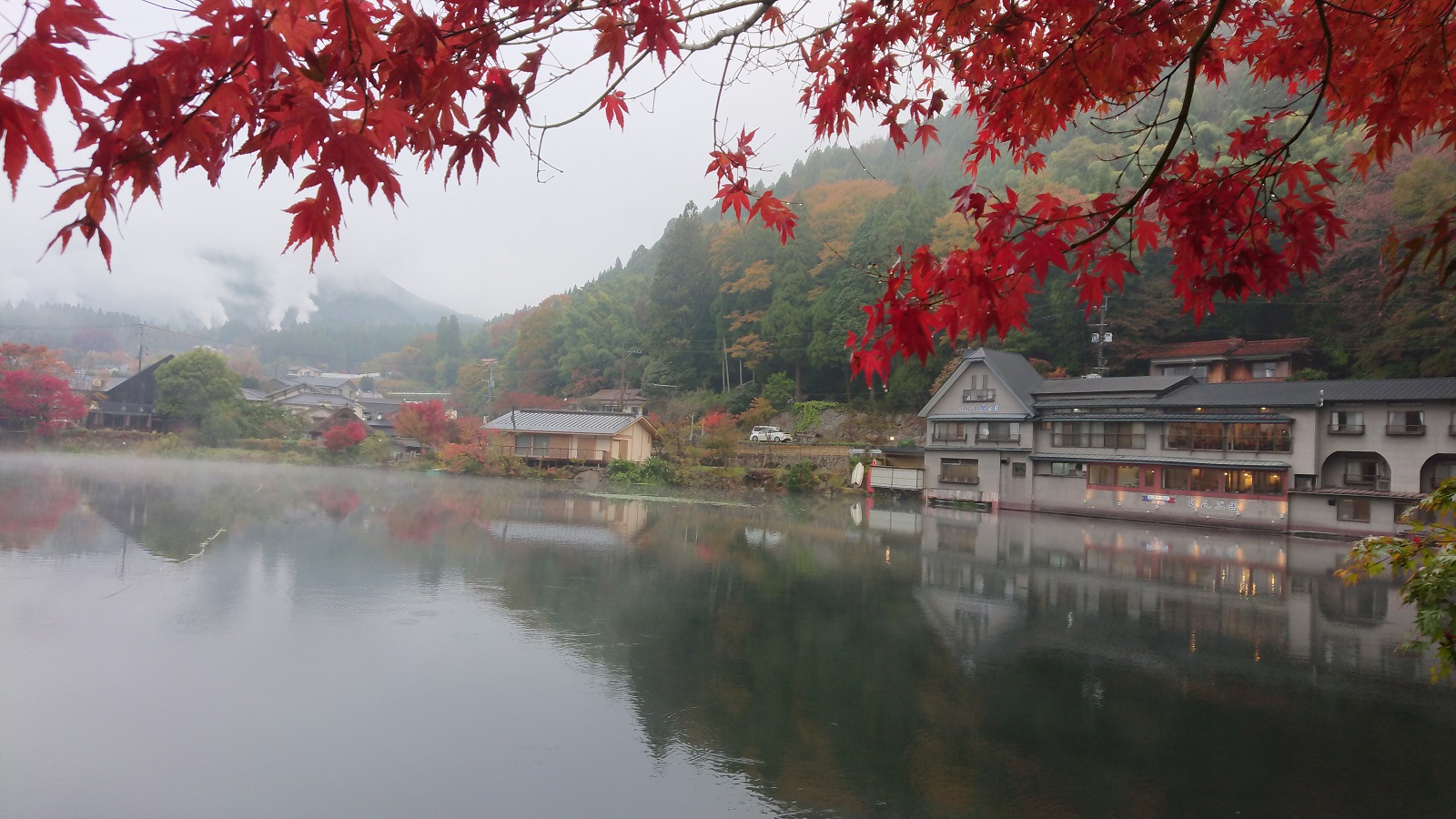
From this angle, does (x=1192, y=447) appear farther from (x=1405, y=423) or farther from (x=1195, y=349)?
(x=1195, y=349)

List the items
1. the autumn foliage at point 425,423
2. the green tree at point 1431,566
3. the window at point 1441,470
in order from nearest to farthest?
the green tree at point 1431,566 < the window at point 1441,470 < the autumn foliage at point 425,423

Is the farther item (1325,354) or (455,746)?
(1325,354)

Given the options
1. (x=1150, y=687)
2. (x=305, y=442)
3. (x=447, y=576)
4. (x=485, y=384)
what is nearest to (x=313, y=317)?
(x=485, y=384)

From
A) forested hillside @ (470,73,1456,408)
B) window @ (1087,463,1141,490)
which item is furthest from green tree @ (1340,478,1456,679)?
window @ (1087,463,1141,490)

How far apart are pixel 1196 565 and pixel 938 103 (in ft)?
36.2

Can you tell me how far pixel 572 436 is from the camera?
26.8 metres

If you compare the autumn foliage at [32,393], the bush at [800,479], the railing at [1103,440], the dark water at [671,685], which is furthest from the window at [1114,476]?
the autumn foliage at [32,393]

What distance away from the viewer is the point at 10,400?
72.9ft

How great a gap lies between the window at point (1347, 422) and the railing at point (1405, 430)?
1.65 ft

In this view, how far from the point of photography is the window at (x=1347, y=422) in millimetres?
16062

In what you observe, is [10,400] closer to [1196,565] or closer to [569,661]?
[569,661]

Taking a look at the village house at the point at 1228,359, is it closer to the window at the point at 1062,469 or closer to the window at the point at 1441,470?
the window at the point at 1062,469

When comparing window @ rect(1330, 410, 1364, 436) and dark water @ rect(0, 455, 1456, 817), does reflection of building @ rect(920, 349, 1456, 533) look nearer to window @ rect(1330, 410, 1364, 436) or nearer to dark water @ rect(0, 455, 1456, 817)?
window @ rect(1330, 410, 1364, 436)

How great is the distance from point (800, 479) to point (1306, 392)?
13.6 m
